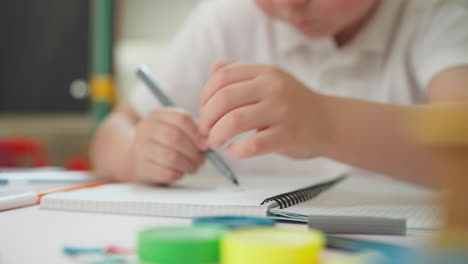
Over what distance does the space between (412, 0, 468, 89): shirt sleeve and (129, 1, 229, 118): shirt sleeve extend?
0.33 meters

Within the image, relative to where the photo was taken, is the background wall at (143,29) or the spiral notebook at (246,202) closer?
the spiral notebook at (246,202)

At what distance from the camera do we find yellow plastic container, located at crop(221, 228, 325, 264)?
230mm

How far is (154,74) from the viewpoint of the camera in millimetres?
866

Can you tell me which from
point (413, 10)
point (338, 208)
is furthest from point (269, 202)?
point (413, 10)

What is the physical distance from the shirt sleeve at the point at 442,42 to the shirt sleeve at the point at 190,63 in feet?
1.07

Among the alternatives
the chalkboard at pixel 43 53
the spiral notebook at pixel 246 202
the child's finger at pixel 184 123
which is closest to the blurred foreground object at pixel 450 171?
the spiral notebook at pixel 246 202

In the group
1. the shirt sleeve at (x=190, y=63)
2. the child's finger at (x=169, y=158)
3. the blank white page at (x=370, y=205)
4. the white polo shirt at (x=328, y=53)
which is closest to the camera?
the blank white page at (x=370, y=205)

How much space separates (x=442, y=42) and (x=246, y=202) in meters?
0.42

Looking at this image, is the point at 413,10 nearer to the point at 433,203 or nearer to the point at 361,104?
the point at 361,104

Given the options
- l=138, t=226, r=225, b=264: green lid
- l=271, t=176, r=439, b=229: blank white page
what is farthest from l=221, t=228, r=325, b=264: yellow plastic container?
l=271, t=176, r=439, b=229: blank white page

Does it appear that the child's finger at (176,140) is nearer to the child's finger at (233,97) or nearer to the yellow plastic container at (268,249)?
the child's finger at (233,97)

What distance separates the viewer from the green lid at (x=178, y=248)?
0.82 feet

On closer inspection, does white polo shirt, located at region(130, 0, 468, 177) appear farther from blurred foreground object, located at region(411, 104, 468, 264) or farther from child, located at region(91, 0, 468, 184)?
blurred foreground object, located at region(411, 104, 468, 264)

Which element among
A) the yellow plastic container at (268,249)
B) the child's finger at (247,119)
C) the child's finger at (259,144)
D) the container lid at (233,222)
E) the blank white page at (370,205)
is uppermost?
the child's finger at (247,119)
